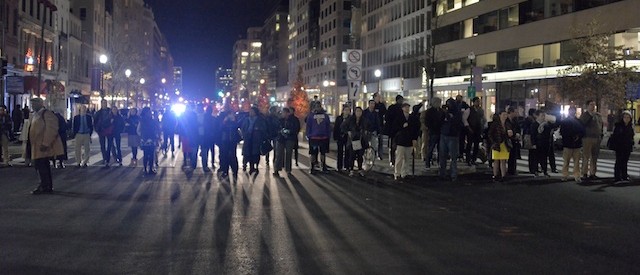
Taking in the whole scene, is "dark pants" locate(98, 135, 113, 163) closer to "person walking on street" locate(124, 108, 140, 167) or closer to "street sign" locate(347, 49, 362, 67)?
"person walking on street" locate(124, 108, 140, 167)

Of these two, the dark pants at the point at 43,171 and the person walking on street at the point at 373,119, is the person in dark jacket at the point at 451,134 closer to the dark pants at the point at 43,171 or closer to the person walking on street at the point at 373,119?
the person walking on street at the point at 373,119

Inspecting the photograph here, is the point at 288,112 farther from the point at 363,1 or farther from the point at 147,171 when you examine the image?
the point at 363,1

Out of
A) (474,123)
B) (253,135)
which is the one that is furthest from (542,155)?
(253,135)

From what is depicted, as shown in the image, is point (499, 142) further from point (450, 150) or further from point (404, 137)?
point (404, 137)

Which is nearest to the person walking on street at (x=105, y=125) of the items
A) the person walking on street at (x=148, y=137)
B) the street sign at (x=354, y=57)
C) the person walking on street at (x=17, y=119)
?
the person walking on street at (x=148, y=137)

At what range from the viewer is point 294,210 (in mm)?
11273

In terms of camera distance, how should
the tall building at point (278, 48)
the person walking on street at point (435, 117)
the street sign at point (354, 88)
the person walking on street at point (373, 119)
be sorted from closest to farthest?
the person walking on street at point (435, 117) < the person walking on street at point (373, 119) < the street sign at point (354, 88) < the tall building at point (278, 48)

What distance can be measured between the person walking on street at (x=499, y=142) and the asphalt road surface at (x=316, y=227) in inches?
32.8

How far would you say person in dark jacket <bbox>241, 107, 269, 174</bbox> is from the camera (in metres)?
17.7

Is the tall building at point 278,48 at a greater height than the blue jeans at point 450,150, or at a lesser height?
greater

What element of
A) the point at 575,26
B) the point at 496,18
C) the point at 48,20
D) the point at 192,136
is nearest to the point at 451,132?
the point at 192,136

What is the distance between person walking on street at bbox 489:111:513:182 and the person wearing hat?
32.1 ft

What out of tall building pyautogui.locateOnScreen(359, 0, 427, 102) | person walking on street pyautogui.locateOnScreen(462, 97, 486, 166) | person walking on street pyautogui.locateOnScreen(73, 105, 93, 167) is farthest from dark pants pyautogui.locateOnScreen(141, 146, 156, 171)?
tall building pyautogui.locateOnScreen(359, 0, 427, 102)

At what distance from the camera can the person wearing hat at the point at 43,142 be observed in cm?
1313
